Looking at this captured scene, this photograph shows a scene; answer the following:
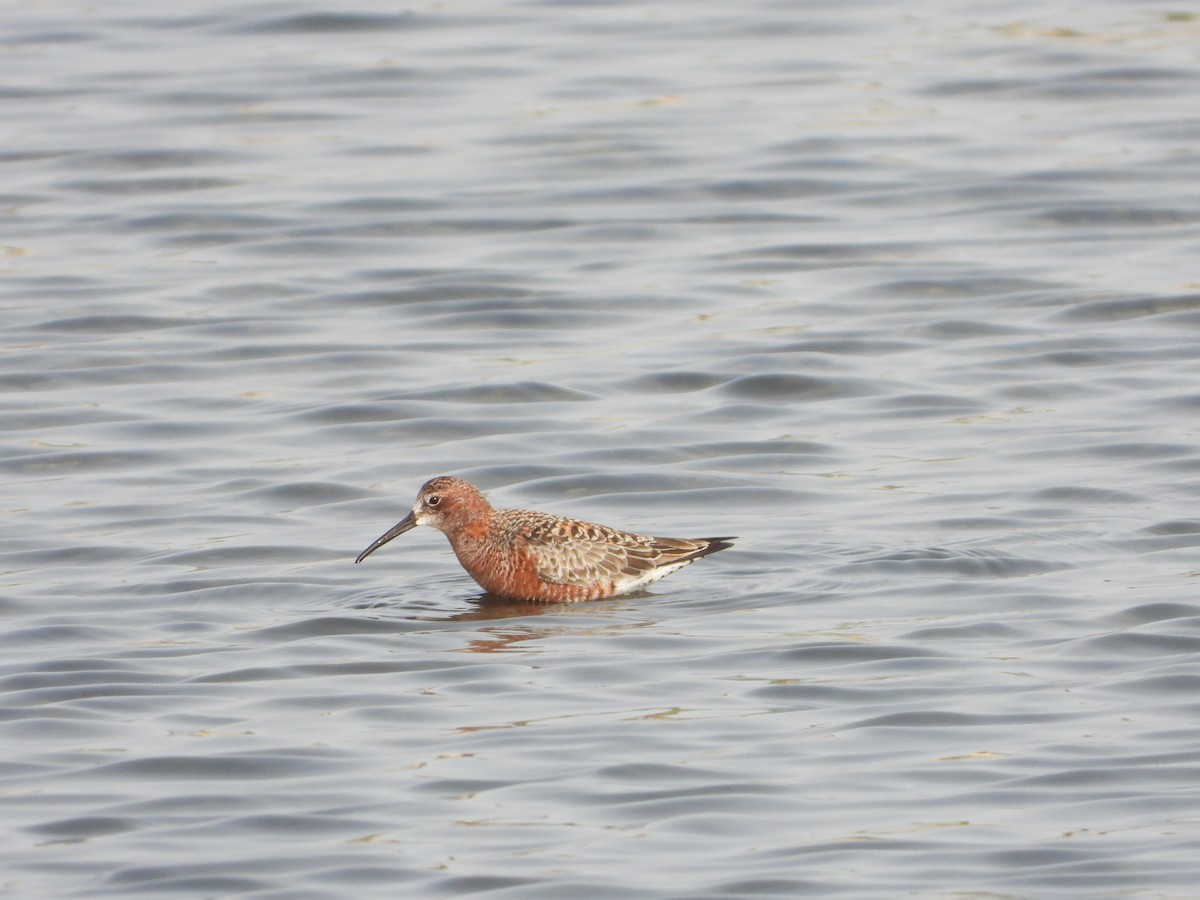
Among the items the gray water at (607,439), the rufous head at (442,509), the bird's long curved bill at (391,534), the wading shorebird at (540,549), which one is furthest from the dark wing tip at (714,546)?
the bird's long curved bill at (391,534)

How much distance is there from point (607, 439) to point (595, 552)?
3.17 metres

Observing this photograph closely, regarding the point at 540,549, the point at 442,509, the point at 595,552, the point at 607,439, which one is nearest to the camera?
the point at 595,552

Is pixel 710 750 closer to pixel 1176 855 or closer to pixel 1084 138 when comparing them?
pixel 1176 855

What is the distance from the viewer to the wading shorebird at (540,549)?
13.8 m

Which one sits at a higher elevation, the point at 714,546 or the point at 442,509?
the point at 442,509

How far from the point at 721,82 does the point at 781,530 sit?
41.2ft

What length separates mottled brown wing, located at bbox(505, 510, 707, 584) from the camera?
1373 centimetres

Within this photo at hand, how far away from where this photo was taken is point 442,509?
14203 mm

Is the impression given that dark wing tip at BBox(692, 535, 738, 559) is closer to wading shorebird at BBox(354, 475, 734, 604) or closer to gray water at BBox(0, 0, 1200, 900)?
wading shorebird at BBox(354, 475, 734, 604)

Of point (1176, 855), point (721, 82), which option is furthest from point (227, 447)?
point (721, 82)

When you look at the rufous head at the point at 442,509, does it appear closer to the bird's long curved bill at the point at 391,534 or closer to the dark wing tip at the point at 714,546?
the bird's long curved bill at the point at 391,534

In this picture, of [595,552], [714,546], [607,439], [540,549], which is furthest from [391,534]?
[607,439]

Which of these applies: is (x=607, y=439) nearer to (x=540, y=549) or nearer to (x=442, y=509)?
(x=442, y=509)

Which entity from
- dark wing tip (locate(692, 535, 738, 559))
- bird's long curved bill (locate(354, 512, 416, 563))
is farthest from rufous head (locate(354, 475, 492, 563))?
dark wing tip (locate(692, 535, 738, 559))
